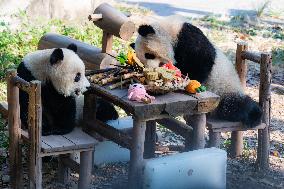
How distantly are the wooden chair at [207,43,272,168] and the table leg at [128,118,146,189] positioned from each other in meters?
1.04

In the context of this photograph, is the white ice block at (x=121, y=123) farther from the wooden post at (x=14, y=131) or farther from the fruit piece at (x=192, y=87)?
the wooden post at (x=14, y=131)

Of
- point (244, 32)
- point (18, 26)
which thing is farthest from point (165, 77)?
point (244, 32)

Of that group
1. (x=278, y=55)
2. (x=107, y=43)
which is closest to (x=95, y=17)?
(x=107, y=43)

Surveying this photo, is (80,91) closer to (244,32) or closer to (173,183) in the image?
(173,183)

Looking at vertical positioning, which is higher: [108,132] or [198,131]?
[198,131]

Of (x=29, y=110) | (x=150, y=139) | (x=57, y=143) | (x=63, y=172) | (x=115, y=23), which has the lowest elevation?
(x=63, y=172)

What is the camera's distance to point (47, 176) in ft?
18.7

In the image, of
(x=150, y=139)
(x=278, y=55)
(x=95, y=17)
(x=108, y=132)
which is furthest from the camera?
(x=278, y=55)

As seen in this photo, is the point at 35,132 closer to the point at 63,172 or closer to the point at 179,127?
the point at 63,172

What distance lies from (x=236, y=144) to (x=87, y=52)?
6.98ft

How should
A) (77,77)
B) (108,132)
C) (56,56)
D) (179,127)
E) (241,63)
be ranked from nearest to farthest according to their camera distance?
(56,56), (77,77), (108,132), (179,127), (241,63)

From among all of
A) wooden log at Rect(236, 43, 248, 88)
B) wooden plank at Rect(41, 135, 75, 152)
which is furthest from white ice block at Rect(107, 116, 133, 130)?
wooden log at Rect(236, 43, 248, 88)

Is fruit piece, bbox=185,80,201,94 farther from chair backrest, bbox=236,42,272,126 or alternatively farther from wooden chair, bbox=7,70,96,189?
chair backrest, bbox=236,42,272,126

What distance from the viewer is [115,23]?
Answer: 6.98m
